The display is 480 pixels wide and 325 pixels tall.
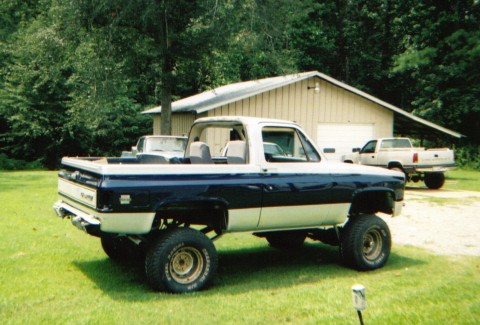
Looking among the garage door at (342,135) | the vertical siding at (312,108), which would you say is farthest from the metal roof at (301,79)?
the garage door at (342,135)

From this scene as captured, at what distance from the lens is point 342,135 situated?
24.5m

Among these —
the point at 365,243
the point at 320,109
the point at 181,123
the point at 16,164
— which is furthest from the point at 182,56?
the point at 365,243

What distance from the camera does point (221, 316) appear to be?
18.5ft

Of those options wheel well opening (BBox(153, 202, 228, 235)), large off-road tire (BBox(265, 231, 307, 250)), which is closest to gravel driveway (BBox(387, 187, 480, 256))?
large off-road tire (BBox(265, 231, 307, 250))

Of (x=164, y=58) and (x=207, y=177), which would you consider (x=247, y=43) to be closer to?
(x=164, y=58)

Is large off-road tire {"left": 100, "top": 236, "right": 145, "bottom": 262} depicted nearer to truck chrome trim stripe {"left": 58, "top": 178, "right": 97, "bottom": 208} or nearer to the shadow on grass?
the shadow on grass

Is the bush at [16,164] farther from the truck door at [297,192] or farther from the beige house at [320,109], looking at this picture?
the truck door at [297,192]

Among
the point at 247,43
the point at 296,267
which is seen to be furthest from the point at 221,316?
the point at 247,43

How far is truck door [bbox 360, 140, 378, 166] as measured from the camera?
21.0 m

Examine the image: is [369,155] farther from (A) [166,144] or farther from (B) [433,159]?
(A) [166,144]

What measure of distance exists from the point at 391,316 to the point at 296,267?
235 centimetres

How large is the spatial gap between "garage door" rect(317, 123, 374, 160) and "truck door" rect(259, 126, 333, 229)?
1648 centimetres

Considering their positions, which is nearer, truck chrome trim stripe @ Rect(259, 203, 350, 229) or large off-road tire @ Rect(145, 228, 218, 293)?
large off-road tire @ Rect(145, 228, 218, 293)

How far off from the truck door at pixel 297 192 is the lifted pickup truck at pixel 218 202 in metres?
0.01
